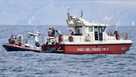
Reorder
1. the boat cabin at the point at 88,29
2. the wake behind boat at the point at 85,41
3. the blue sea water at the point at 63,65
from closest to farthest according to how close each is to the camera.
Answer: the blue sea water at the point at 63,65 → the wake behind boat at the point at 85,41 → the boat cabin at the point at 88,29

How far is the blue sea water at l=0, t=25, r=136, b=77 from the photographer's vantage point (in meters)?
58.6

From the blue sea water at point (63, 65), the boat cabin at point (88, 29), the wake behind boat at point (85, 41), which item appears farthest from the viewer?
the boat cabin at point (88, 29)

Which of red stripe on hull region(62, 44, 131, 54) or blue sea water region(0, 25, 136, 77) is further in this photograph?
red stripe on hull region(62, 44, 131, 54)

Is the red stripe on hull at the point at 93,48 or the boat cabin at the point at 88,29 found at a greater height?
the boat cabin at the point at 88,29

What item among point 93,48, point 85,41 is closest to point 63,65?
point 85,41

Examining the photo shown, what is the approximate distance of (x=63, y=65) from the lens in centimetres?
6738

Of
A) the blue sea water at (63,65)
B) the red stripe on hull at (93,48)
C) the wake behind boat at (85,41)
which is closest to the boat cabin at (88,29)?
the wake behind boat at (85,41)

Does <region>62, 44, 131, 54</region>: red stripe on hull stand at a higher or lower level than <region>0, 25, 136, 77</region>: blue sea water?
higher

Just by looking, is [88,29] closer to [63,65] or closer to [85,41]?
[85,41]

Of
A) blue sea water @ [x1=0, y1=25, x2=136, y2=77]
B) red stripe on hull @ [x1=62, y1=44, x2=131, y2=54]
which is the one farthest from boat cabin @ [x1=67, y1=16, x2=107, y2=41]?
blue sea water @ [x1=0, y1=25, x2=136, y2=77]

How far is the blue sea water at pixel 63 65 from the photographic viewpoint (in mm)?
58594

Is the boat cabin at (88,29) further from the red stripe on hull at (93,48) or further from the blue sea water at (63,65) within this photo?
the blue sea water at (63,65)

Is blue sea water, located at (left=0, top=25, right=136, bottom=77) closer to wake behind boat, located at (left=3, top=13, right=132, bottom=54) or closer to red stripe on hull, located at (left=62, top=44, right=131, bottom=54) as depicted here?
red stripe on hull, located at (left=62, top=44, right=131, bottom=54)

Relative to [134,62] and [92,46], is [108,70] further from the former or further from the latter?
[92,46]
